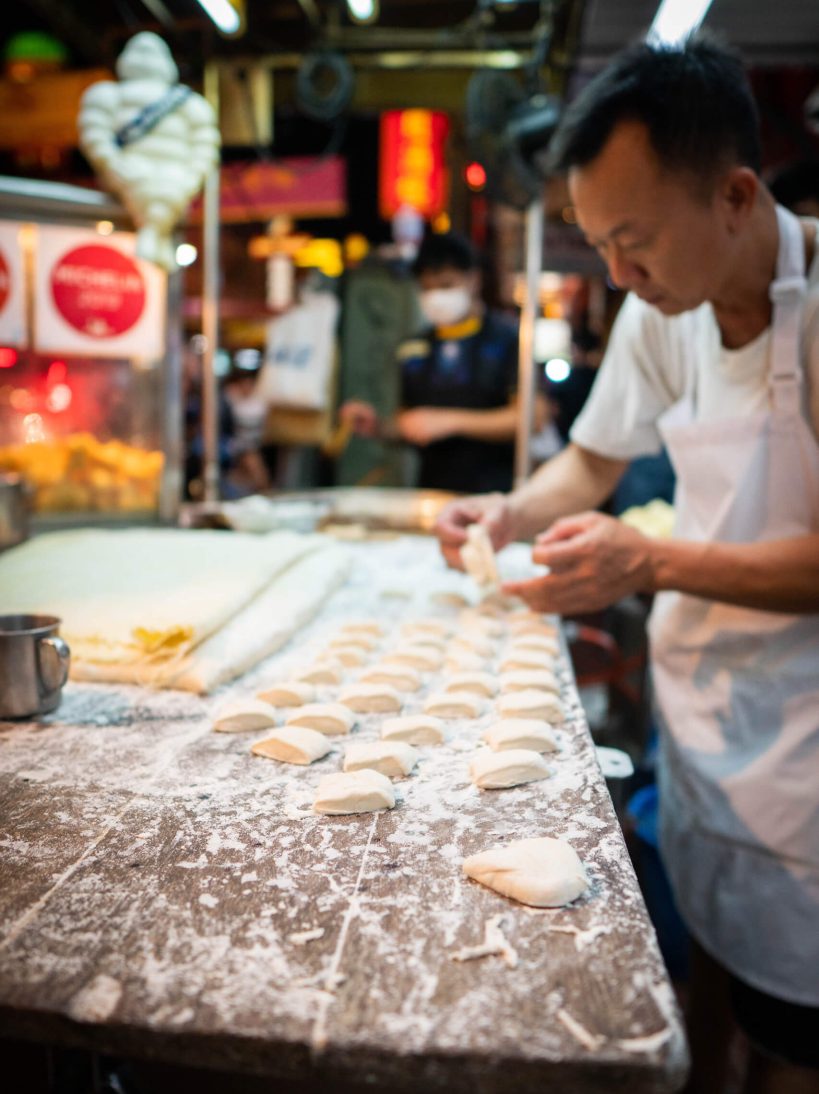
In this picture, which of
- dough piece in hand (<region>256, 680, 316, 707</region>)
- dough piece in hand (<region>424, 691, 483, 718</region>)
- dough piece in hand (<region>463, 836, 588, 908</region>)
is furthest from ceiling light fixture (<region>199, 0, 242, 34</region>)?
dough piece in hand (<region>463, 836, 588, 908</region>)

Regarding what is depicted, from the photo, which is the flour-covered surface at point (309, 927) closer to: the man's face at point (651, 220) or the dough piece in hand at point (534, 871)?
the dough piece in hand at point (534, 871)

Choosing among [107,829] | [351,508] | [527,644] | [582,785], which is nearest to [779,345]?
[527,644]

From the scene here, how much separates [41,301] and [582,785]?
244 centimetres

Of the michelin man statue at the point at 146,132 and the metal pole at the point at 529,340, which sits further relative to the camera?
the metal pole at the point at 529,340

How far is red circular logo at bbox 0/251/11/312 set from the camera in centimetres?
269

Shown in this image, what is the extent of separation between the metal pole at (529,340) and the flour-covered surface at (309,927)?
2.86m

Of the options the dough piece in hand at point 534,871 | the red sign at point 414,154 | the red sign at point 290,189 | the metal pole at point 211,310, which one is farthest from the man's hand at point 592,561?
the red sign at point 290,189

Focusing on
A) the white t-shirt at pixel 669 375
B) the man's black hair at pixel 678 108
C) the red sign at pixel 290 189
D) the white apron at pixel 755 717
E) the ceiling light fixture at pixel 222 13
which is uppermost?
the red sign at pixel 290 189

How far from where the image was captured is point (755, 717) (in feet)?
6.14

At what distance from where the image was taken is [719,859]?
1914 mm

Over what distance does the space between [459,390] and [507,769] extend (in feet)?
12.5

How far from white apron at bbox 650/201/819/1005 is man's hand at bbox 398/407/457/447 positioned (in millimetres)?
2553

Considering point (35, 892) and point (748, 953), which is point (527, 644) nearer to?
point (748, 953)

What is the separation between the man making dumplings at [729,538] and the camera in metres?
1.71
